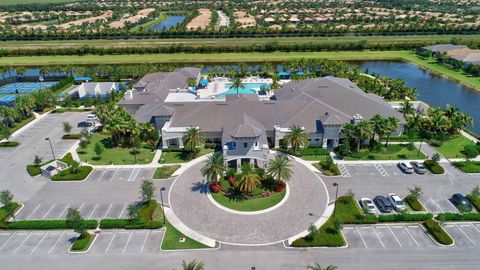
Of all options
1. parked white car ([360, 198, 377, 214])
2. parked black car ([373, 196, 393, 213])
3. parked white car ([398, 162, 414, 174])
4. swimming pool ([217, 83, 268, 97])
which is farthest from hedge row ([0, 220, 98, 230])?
swimming pool ([217, 83, 268, 97])

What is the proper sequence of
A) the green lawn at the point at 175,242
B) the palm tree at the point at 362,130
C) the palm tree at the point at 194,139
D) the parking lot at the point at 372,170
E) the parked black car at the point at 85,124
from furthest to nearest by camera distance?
1. the parked black car at the point at 85,124
2. the palm tree at the point at 362,130
3. the palm tree at the point at 194,139
4. the parking lot at the point at 372,170
5. the green lawn at the point at 175,242

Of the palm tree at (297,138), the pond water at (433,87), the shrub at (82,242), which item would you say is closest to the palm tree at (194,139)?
the palm tree at (297,138)

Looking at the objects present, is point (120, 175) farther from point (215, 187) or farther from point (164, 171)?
point (215, 187)

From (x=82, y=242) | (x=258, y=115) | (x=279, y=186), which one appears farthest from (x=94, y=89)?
(x=279, y=186)

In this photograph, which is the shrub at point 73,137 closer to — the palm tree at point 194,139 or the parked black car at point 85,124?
the parked black car at point 85,124

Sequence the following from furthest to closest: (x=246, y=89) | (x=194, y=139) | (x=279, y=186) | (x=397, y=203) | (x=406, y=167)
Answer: (x=246, y=89) < (x=194, y=139) < (x=406, y=167) < (x=279, y=186) < (x=397, y=203)
